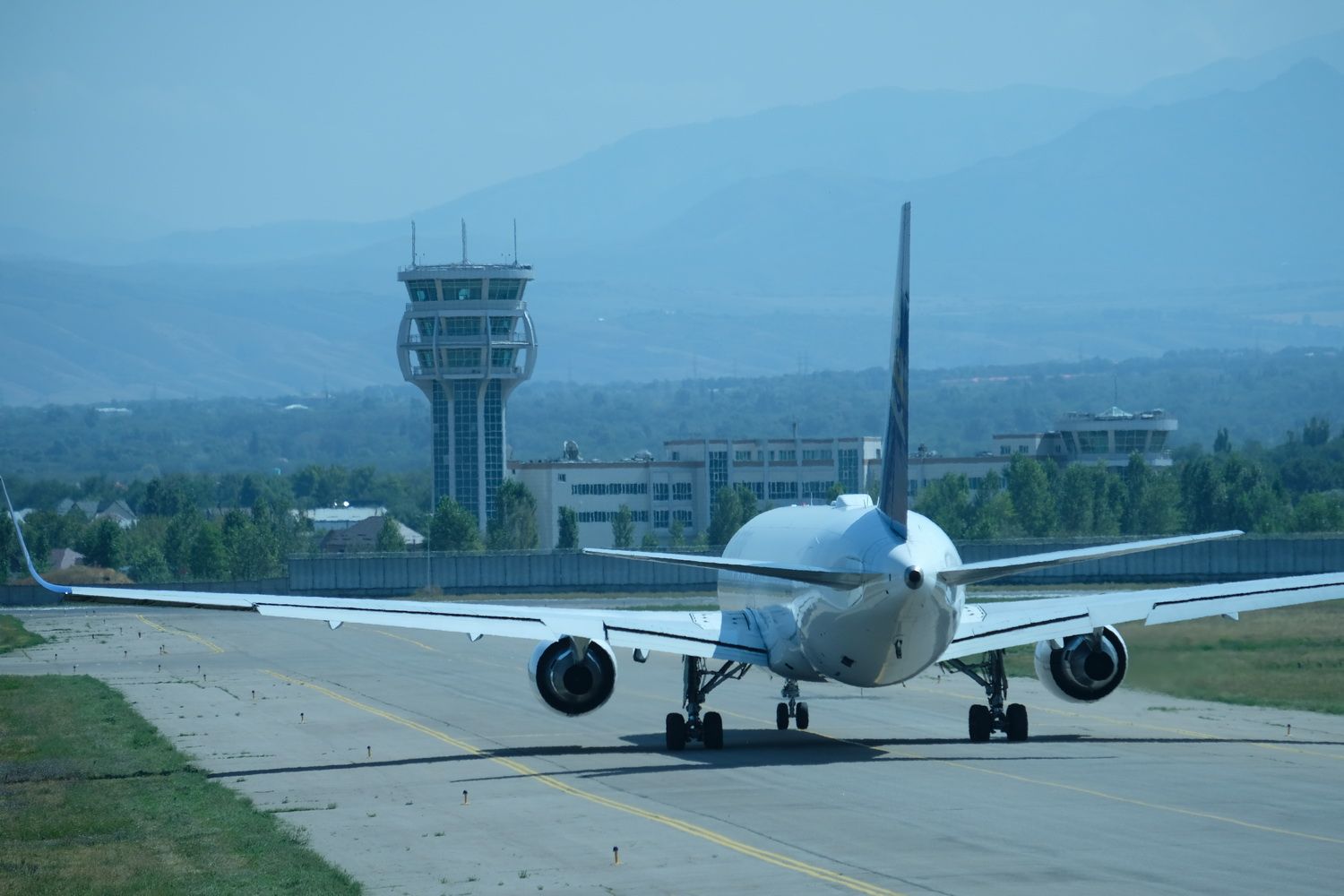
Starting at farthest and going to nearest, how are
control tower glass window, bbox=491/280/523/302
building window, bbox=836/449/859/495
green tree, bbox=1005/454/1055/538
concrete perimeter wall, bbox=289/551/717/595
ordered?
building window, bbox=836/449/859/495 < control tower glass window, bbox=491/280/523/302 < green tree, bbox=1005/454/1055/538 < concrete perimeter wall, bbox=289/551/717/595

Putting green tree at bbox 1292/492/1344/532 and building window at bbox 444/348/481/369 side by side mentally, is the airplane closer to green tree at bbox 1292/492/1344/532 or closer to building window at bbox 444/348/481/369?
green tree at bbox 1292/492/1344/532

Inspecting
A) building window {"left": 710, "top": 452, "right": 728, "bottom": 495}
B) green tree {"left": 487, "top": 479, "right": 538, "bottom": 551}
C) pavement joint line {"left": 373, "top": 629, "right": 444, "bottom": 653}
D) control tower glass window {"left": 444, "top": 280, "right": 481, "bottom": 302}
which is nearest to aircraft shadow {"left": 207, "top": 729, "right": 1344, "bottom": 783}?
pavement joint line {"left": 373, "top": 629, "right": 444, "bottom": 653}

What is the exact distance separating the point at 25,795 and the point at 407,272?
6055 inches

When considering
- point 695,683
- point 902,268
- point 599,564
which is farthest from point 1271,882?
point 599,564

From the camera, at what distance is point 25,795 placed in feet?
116

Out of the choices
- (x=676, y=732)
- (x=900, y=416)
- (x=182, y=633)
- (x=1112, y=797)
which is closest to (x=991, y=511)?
(x=182, y=633)

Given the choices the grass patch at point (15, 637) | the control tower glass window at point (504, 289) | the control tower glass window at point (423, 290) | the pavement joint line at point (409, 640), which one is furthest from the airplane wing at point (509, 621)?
the control tower glass window at point (423, 290)

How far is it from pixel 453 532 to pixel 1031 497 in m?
47.3

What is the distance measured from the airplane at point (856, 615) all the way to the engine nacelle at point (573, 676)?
0.02 metres

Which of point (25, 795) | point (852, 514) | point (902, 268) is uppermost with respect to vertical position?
point (902, 268)

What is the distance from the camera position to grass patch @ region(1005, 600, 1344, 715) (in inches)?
1928

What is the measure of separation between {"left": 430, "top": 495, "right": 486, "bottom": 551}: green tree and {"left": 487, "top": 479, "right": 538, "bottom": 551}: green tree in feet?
22.4

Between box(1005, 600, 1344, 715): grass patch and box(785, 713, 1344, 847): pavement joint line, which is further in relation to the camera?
box(1005, 600, 1344, 715): grass patch

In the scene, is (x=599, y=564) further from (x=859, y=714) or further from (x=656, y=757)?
(x=656, y=757)
